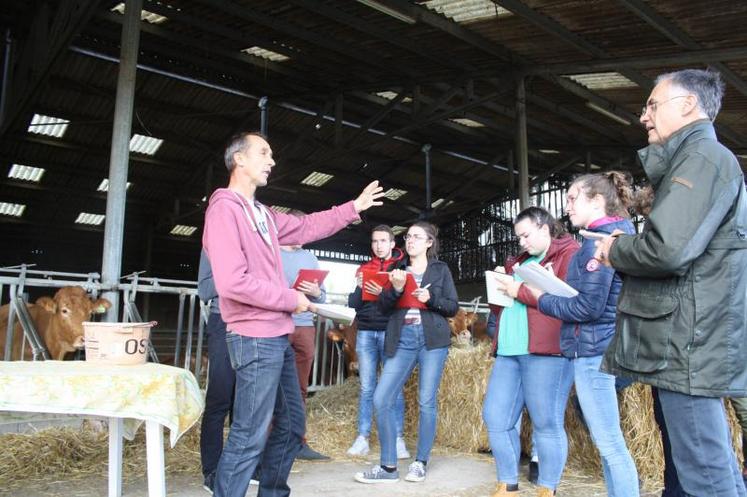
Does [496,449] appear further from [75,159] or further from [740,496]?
[75,159]

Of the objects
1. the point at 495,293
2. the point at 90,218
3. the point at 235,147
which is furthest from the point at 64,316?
the point at 90,218

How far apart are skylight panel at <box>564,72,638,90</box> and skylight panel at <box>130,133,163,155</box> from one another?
30.5ft

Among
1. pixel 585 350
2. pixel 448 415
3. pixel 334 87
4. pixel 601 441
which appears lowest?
pixel 448 415

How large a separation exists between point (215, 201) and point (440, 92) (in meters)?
10.3

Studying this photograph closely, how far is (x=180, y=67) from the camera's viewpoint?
11750 mm

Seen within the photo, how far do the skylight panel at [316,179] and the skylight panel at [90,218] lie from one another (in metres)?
6.05

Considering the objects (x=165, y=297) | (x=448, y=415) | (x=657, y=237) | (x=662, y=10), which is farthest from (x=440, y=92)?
(x=165, y=297)

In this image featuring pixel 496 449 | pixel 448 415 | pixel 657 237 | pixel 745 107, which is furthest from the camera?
pixel 745 107

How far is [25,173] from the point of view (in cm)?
1590

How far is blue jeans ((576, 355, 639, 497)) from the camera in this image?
111 inches

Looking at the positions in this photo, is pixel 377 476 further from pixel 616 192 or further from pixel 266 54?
pixel 266 54

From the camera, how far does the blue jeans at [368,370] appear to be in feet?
16.1

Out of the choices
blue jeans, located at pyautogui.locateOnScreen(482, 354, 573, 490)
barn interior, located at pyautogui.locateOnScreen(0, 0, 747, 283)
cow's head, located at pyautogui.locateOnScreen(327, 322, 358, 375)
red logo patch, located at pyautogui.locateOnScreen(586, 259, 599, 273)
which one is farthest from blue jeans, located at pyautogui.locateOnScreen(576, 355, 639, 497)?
cow's head, located at pyautogui.locateOnScreen(327, 322, 358, 375)

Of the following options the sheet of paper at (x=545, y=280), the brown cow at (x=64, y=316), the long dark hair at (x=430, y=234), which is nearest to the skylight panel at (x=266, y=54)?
the brown cow at (x=64, y=316)
